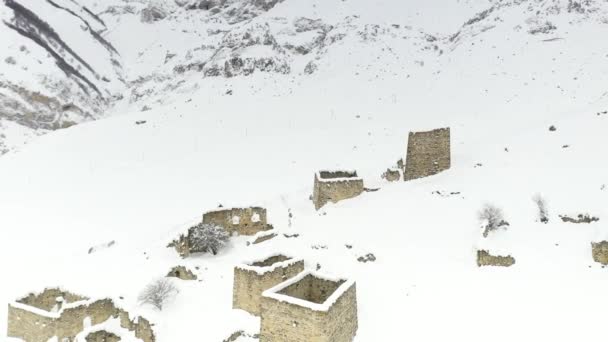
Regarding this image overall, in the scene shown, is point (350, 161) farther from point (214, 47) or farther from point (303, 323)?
point (214, 47)

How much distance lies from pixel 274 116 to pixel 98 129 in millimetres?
12788

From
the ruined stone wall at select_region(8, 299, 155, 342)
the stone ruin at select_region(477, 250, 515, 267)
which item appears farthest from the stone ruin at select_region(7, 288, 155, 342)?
the stone ruin at select_region(477, 250, 515, 267)

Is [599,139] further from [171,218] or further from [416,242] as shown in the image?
[171,218]

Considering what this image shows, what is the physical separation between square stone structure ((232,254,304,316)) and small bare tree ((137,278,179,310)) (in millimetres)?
2040

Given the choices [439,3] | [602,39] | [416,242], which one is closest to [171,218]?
[416,242]

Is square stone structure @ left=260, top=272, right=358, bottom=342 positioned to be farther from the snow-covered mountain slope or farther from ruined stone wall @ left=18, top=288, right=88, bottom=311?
the snow-covered mountain slope

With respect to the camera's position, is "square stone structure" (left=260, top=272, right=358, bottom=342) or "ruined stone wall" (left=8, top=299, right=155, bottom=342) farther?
"ruined stone wall" (left=8, top=299, right=155, bottom=342)

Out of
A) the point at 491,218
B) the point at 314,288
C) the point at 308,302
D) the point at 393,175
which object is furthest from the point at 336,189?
the point at 308,302

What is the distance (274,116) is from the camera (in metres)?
35.8

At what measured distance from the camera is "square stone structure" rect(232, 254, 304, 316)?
45.0 ft

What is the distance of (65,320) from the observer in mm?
14312

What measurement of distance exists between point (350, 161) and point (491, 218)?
1277 centimetres

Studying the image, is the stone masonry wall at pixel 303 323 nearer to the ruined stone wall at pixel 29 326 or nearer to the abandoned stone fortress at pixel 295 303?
the abandoned stone fortress at pixel 295 303

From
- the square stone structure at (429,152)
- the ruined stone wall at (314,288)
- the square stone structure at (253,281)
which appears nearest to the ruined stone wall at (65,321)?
the square stone structure at (253,281)
